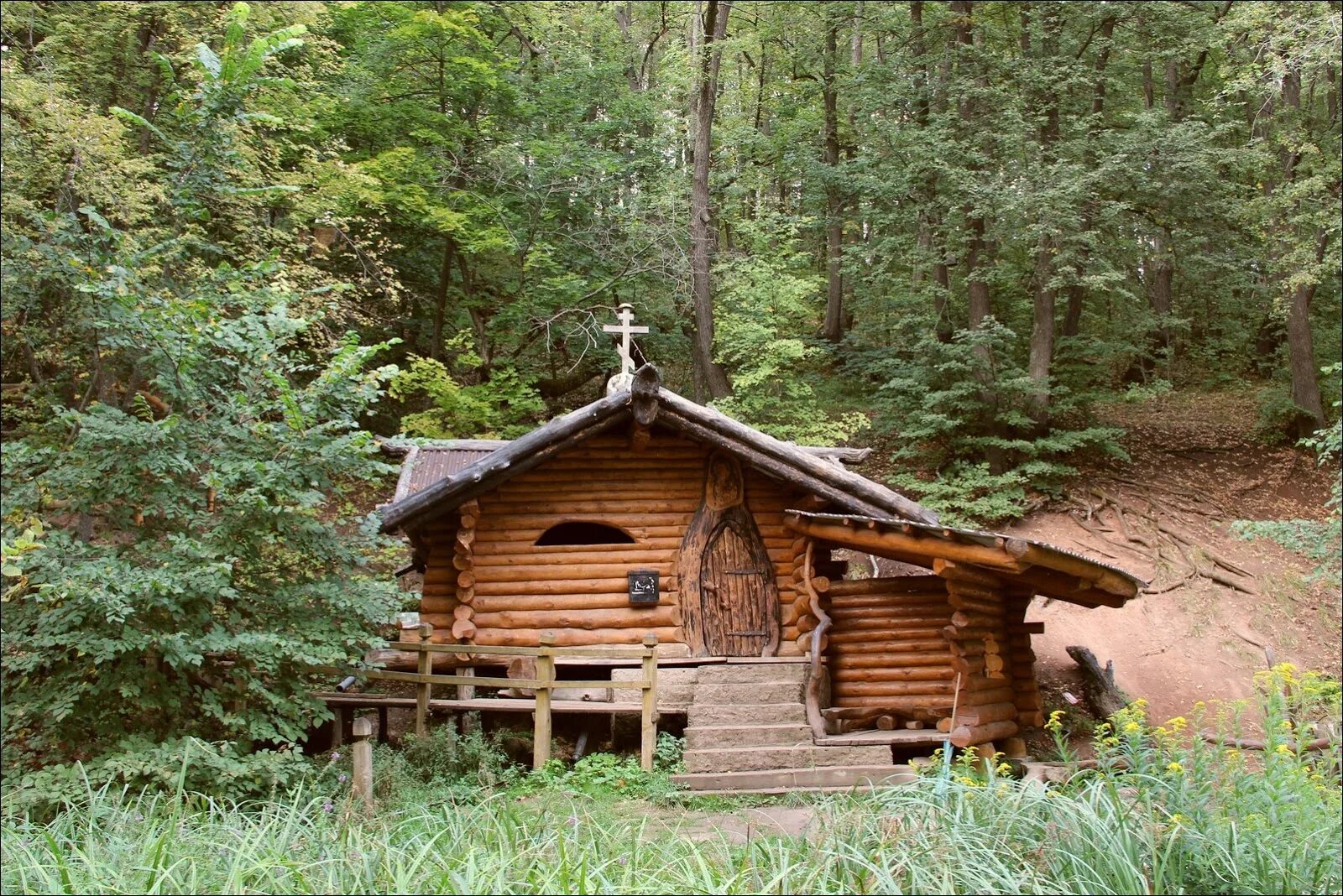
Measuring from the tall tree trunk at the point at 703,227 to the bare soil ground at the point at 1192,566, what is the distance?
24.1 feet

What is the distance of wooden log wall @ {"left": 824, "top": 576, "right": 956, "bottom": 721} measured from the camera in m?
11.4

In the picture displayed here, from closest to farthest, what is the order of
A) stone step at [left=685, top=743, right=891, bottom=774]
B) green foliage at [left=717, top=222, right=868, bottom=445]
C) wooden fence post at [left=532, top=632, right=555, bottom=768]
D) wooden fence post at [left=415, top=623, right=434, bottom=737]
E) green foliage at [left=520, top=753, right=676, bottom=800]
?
green foliage at [left=520, top=753, right=676, bottom=800] < stone step at [left=685, top=743, right=891, bottom=774] < wooden fence post at [left=532, top=632, right=555, bottom=768] < wooden fence post at [left=415, top=623, right=434, bottom=737] < green foliage at [left=717, top=222, right=868, bottom=445]

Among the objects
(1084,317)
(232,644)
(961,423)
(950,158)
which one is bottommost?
(232,644)

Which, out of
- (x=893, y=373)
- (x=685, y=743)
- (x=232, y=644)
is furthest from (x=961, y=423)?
(x=232, y=644)

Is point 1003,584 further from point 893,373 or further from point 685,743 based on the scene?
point 893,373

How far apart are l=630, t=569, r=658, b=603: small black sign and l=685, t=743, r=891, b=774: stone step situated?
2.45m

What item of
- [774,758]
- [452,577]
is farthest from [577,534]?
[774,758]

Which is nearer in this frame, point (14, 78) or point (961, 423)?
point (14, 78)

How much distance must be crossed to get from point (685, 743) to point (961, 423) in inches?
473

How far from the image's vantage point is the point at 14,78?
10.7 metres

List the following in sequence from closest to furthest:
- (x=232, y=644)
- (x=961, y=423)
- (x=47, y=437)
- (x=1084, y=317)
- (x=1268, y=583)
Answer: (x=232, y=644), (x=47, y=437), (x=1268, y=583), (x=961, y=423), (x=1084, y=317)

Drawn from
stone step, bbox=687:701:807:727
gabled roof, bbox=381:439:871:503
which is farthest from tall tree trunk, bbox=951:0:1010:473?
stone step, bbox=687:701:807:727

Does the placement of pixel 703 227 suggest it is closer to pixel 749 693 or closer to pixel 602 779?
pixel 749 693

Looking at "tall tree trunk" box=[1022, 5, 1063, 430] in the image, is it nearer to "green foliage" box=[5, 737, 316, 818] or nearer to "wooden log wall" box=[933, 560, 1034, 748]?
"wooden log wall" box=[933, 560, 1034, 748]
